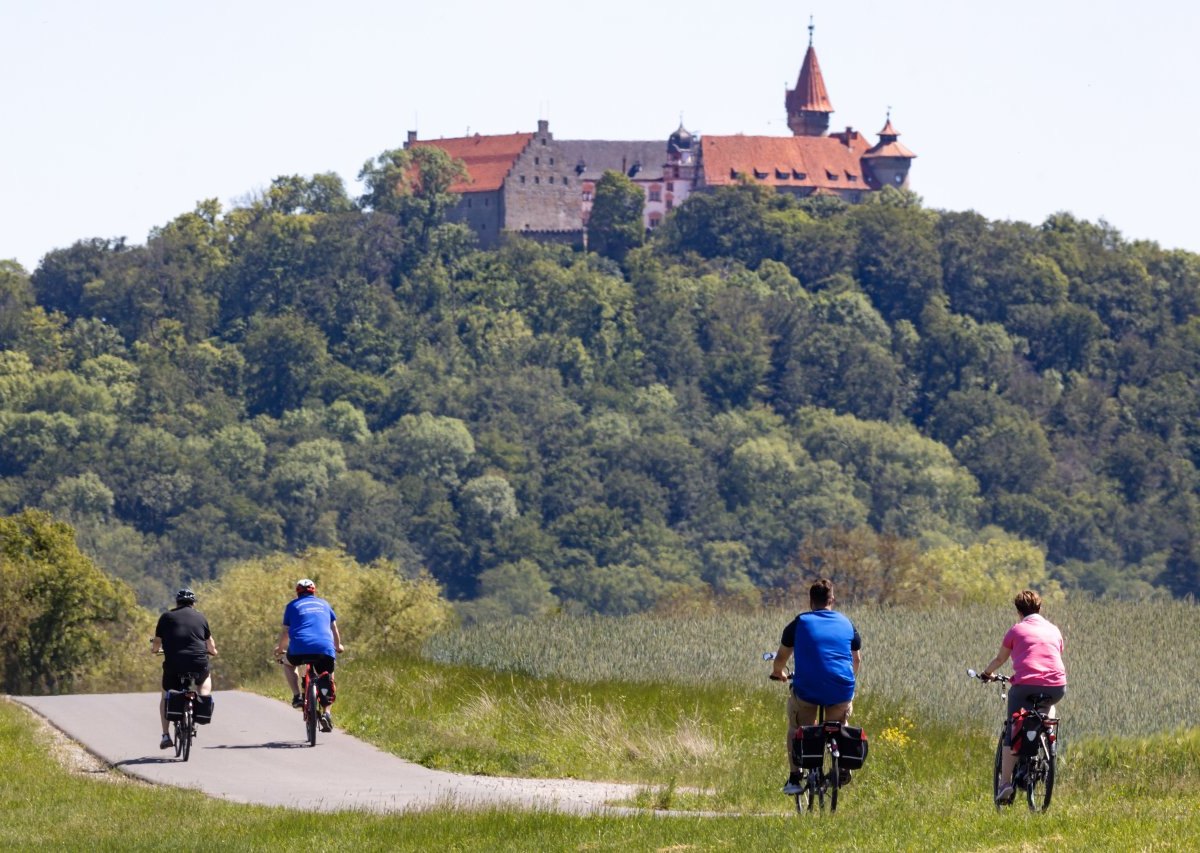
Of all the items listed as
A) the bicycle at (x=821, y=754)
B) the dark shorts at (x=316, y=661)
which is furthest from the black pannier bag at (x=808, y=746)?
the dark shorts at (x=316, y=661)

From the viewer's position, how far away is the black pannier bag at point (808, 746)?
61.7ft

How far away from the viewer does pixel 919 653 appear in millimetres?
31953

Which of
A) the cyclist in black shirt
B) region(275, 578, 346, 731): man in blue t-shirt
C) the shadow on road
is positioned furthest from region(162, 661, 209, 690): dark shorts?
the shadow on road

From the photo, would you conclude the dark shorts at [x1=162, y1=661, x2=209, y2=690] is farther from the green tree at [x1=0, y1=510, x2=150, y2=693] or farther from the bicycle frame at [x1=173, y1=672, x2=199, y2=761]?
the green tree at [x1=0, y1=510, x2=150, y2=693]

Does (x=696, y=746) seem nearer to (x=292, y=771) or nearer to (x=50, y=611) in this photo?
(x=292, y=771)

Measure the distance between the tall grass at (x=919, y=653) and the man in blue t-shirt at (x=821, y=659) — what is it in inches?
219

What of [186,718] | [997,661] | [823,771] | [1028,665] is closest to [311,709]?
[186,718]

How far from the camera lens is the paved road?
68.6 ft

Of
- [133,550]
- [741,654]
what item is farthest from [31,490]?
[741,654]

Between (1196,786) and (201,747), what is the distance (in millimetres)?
9836

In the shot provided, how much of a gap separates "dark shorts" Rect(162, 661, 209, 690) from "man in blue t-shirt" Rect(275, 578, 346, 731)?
940 millimetres

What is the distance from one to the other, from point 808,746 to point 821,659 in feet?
2.15

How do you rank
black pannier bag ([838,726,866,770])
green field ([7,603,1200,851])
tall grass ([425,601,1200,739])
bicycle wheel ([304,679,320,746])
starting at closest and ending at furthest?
green field ([7,603,1200,851]) < black pannier bag ([838,726,866,770]) < bicycle wheel ([304,679,320,746]) < tall grass ([425,601,1200,739])

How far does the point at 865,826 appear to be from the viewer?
680 inches
